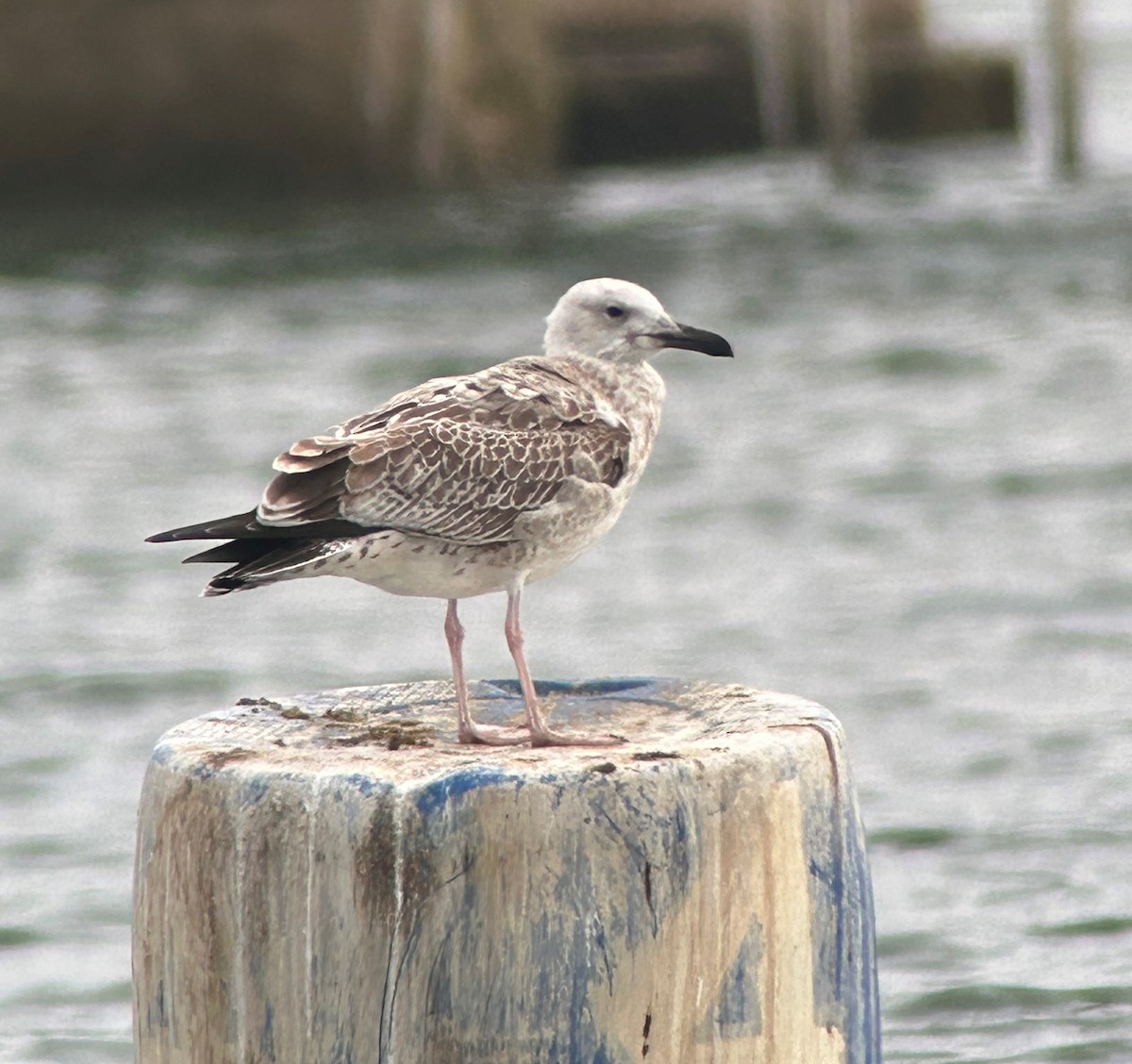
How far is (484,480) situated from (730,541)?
333 inches

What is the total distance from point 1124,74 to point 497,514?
144 feet

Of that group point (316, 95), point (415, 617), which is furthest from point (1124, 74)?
point (415, 617)

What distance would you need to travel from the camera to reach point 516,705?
5.30 metres

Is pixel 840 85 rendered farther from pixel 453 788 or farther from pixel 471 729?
pixel 453 788

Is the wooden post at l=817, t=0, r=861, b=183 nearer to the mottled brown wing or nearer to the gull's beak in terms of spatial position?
the gull's beak

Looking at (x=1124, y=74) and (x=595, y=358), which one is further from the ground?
(x=595, y=358)

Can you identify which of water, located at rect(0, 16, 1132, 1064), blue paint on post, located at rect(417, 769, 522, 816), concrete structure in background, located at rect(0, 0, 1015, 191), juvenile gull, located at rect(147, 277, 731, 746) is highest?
juvenile gull, located at rect(147, 277, 731, 746)

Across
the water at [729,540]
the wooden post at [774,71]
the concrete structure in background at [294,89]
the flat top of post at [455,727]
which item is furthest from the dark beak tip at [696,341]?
the wooden post at [774,71]

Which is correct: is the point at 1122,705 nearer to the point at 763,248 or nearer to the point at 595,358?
the point at 595,358

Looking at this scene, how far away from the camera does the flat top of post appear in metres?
4.41

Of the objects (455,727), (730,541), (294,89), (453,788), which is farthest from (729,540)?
(294,89)

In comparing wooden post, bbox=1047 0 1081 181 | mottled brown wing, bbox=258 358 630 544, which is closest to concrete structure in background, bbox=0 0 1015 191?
wooden post, bbox=1047 0 1081 181

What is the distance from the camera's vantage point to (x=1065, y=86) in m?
27.9

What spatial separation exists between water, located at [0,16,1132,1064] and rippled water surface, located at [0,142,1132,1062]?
29 millimetres
